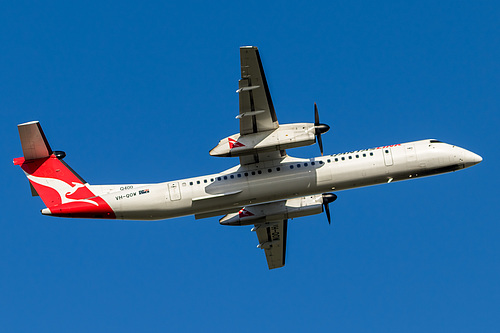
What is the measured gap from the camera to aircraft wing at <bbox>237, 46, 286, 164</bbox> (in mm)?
31406

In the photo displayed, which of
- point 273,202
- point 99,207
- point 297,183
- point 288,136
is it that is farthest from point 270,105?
point 99,207

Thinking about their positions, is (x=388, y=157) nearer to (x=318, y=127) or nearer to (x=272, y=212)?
(x=318, y=127)

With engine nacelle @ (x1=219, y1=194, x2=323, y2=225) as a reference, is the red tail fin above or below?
above

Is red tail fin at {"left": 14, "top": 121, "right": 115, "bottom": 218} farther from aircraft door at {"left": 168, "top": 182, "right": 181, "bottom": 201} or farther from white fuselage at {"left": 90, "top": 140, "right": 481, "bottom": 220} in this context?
aircraft door at {"left": 168, "top": 182, "right": 181, "bottom": 201}

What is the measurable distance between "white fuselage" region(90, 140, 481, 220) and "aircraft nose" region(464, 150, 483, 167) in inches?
2.1

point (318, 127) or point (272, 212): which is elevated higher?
point (318, 127)

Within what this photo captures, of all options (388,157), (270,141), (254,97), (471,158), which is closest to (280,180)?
(270,141)

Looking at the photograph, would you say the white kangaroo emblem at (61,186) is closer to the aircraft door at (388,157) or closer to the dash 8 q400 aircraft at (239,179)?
the dash 8 q400 aircraft at (239,179)

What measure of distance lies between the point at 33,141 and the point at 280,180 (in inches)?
505

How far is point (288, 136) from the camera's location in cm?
3319

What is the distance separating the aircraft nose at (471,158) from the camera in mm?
35250

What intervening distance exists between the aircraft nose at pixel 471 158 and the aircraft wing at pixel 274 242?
36.1ft

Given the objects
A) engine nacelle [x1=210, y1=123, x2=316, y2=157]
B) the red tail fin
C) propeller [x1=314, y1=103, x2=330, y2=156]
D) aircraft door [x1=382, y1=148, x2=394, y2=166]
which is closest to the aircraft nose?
aircraft door [x1=382, y1=148, x2=394, y2=166]

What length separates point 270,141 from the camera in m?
33.2
